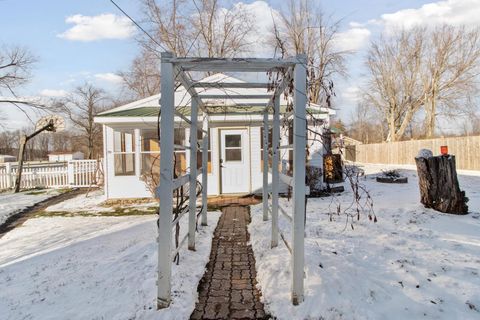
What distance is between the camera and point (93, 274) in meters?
3.43

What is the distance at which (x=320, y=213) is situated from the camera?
621 centimetres

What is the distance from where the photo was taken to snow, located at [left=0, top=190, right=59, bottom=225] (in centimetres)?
793

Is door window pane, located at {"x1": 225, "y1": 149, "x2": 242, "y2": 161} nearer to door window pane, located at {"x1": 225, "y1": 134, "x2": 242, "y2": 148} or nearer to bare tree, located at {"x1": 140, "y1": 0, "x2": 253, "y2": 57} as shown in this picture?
door window pane, located at {"x1": 225, "y1": 134, "x2": 242, "y2": 148}

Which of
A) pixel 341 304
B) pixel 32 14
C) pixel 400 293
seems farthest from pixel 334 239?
pixel 32 14

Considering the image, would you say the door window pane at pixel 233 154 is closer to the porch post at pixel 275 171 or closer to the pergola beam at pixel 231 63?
the porch post at pixel 275 171

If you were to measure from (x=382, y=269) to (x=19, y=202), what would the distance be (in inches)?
415

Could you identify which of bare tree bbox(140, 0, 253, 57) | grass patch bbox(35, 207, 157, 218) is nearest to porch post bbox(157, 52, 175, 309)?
grass patch bbox(35, 207, 157, 218)

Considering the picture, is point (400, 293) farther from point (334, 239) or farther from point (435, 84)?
point (435, 84)

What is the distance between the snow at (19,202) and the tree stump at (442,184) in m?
9.39

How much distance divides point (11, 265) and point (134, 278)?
7.32ft

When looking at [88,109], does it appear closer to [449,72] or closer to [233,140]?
[233,140]

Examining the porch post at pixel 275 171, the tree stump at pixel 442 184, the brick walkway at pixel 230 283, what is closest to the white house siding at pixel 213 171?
the tree stump at pixel 442 184

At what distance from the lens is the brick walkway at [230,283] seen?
8.34 feet

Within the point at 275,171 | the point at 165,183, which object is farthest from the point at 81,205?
the point at 165,183
